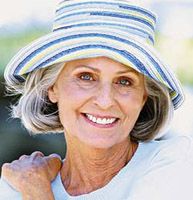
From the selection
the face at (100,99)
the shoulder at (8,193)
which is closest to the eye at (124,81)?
the face at (100,99)

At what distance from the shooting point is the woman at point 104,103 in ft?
12.3

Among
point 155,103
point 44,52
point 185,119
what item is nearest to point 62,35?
point 44,52

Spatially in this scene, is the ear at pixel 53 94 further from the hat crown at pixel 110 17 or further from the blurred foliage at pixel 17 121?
the blurred foliage at pixel 17 121

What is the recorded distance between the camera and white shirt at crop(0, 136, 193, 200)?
3.63m

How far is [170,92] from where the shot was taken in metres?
4.08

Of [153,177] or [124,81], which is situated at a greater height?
[124,81]

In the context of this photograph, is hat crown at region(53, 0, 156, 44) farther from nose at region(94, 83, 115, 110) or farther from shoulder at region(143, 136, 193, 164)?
shoulder at region(143, 136, 193, 164)

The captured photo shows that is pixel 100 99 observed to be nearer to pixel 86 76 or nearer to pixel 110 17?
pixel 86 76

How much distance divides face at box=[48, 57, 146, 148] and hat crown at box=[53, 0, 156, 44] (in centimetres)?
16

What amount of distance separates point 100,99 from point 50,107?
25.5 inches

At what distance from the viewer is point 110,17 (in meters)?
3.81

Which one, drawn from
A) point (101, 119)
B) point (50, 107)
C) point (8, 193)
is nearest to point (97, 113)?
point (101, 119)

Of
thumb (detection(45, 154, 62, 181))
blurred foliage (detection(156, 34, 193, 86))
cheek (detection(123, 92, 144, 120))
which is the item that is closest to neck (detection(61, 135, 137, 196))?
thumb (detection(45, 154, 62, 181))

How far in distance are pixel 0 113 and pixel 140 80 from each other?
2.83 meters
